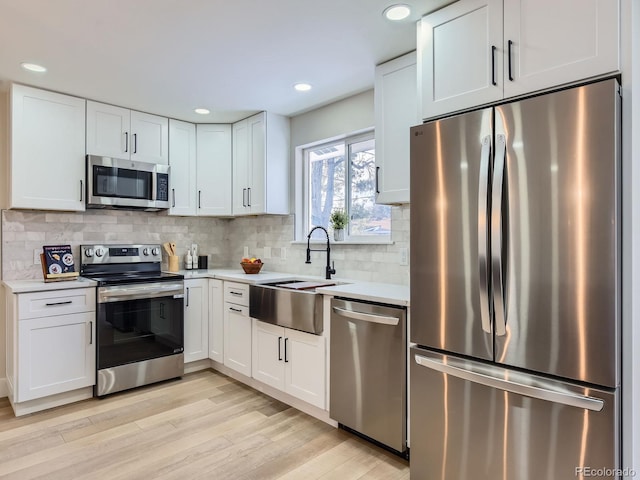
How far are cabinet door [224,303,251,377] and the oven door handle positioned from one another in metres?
0.48

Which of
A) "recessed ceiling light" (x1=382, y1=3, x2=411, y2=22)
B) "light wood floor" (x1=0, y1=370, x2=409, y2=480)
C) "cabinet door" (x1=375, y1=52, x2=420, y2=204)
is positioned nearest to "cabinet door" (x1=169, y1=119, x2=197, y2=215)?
"light wood floor" (x1=0, y1=370, x2=409, y2=480)

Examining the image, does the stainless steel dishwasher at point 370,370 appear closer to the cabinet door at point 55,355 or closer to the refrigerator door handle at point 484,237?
the refrigerator door handle at point 484,237

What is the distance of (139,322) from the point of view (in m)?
3.28

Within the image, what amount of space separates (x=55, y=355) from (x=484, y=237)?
308 centimetres

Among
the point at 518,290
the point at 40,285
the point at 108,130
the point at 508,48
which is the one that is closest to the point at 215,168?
the point at 108,130

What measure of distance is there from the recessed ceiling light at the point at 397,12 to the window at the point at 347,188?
120 centimetres

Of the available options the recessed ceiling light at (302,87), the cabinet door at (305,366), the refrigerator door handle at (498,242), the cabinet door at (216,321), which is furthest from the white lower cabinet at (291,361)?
the recessed ceiling light at (302,87)

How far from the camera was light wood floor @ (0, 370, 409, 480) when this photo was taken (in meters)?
2.12

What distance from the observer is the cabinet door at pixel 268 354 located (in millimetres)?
2908

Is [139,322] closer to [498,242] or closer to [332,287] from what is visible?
[332,287]

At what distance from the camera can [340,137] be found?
3422 mm

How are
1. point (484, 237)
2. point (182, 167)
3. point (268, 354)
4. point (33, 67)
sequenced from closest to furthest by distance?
point (484, 237) → point (33, 67) → point (268, 354) → point (182, 167)

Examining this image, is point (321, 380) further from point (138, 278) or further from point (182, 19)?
point (182, 19)

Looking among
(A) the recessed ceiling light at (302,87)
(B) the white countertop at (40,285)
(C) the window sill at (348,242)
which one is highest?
(A) the recessed ceiling light at (302,87)
